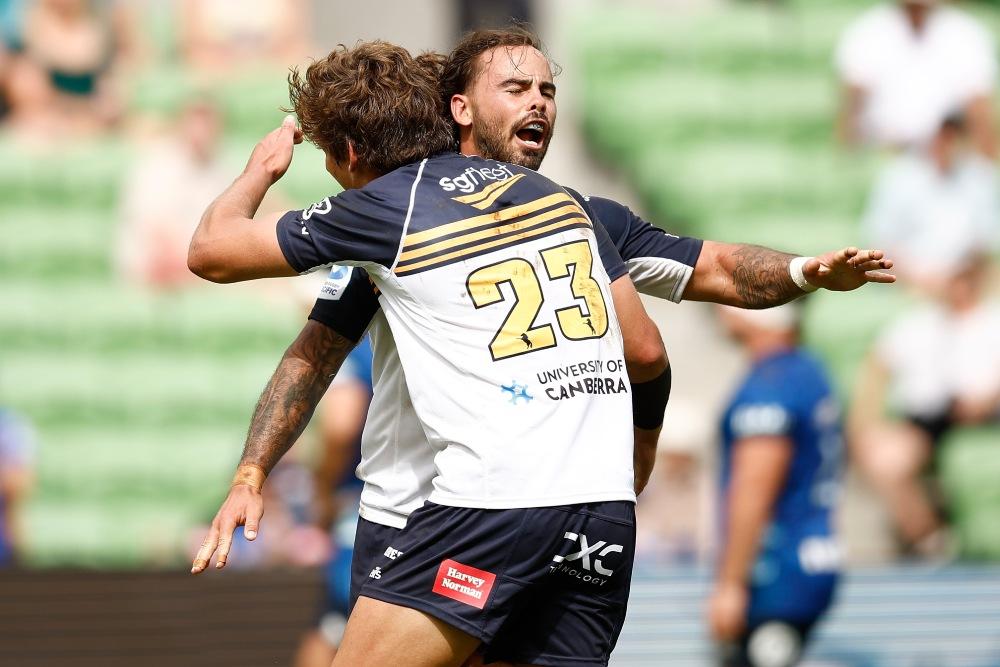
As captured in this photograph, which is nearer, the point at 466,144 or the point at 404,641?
the point at 404,641

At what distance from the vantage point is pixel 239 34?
10.3 m

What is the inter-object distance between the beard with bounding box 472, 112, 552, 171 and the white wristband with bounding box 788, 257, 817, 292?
71 cm

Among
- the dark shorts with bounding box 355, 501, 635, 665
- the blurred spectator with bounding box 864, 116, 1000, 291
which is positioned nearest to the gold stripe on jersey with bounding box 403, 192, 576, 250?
the dark shorts with bounding box 355, 501, 635, 665

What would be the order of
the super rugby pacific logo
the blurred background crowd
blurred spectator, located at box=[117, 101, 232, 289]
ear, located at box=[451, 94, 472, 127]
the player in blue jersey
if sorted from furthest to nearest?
blurred spectator, located at box=[117, 101, 232, 289] < the blurred background crowd < the player in blue jersey < ear, located at box=[451, 94, 472, 127] < the super rugby pacific logo

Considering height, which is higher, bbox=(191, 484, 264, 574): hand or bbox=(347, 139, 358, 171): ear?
bbox=(347, 139, 358, 171): ear

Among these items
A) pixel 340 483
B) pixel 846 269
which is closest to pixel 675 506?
pixel 340 483

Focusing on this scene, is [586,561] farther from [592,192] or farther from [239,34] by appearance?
[239,34]

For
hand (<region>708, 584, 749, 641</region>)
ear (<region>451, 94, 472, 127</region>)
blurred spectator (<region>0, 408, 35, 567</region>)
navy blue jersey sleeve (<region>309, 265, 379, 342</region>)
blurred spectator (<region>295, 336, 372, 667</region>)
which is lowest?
blurred spectator (<region>0, 408, 35, 567</region>)

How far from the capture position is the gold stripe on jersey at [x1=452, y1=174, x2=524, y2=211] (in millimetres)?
3242

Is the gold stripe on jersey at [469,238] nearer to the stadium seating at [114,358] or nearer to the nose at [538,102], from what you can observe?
the nose at [538,102]

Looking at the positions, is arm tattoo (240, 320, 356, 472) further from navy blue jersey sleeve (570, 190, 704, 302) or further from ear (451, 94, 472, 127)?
navy blue jersey sleeve (570, 190, 704, 302)

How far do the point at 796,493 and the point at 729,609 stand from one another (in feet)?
1.85

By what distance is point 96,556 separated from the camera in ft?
29.9

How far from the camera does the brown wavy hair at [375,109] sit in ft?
11.2
